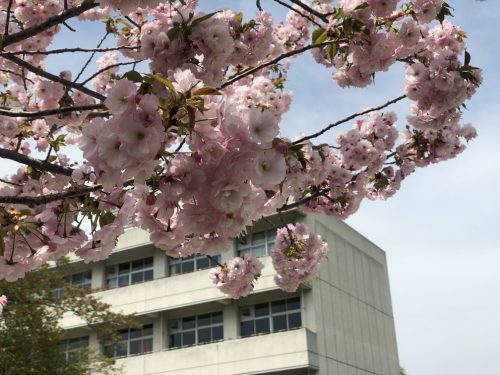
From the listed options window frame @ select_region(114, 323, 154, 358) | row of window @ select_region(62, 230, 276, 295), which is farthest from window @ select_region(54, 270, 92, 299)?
window frame @ select_region(114, 323, 154, 358)

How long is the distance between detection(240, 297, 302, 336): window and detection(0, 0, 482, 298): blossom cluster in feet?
55.9

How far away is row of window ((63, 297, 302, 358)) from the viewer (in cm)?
2494

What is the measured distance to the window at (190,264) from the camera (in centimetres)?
2755

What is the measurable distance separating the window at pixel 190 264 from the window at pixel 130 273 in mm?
1266

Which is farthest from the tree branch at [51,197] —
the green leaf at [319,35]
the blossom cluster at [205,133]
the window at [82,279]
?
the window at [82,279]

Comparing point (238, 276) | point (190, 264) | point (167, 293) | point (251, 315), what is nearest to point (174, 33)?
point (238, 276)

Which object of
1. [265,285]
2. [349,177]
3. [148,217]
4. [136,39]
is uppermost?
[265,285]

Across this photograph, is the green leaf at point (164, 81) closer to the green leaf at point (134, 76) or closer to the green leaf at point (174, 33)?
the green leaf at point (134, 76)

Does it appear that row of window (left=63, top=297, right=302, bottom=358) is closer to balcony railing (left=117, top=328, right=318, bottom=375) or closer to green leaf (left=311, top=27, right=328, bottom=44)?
balcony railing (left=117, top=328, right=318, bottom=375)

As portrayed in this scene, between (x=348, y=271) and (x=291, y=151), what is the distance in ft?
87.5

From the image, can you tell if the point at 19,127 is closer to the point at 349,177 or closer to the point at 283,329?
the point at 349,177

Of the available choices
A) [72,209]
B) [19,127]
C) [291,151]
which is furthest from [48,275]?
[291,151]

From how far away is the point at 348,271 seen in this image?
28.6m

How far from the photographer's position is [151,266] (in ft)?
96.2
